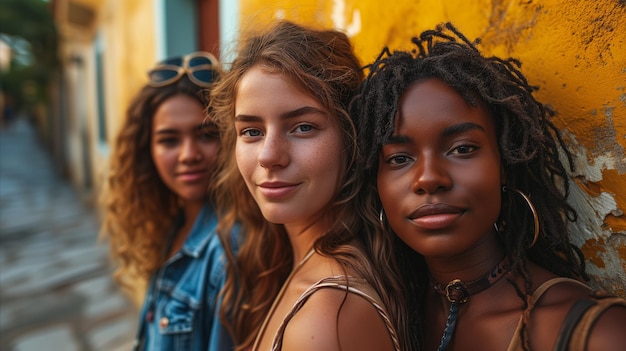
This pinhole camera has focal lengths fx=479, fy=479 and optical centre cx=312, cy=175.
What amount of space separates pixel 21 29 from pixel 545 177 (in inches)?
633

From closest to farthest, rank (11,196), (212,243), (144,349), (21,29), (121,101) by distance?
1. (212,243)
2. (144,349)
3. (121,101)
4. (11,196)
5. (21,29)

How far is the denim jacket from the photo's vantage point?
1.99 m

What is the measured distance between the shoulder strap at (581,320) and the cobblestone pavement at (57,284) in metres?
4.30

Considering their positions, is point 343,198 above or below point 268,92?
below

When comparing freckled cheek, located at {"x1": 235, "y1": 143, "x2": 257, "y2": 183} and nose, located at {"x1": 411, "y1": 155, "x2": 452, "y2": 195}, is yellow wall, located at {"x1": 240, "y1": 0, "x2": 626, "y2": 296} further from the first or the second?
freckled cheek, located at {"x1": 235, "y1": 143, "x2": 257, "y2": 183}

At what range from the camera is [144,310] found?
93.7 inches

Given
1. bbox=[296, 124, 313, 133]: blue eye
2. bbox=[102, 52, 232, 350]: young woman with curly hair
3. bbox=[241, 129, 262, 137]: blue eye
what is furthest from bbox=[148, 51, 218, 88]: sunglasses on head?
bbox=[296, 124, 313, 133]: blue eye

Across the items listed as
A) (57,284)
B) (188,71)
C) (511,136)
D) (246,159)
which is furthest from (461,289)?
(57,284)

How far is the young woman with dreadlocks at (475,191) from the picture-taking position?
1051mm

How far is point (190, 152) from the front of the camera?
6.98 ft

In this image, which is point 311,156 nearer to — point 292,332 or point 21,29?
point 292,332

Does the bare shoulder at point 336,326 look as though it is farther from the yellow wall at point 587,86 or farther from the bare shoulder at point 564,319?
the yellow wall at point 587,86

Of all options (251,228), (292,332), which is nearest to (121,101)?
(251,228)

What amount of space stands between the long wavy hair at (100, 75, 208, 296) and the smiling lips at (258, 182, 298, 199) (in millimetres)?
1235
